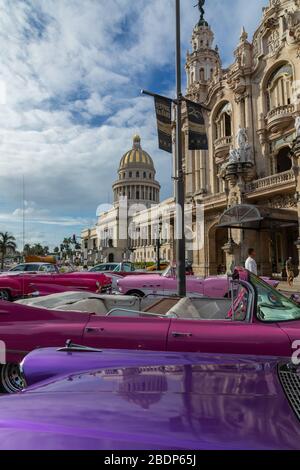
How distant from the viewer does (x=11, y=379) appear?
4133 millimetres

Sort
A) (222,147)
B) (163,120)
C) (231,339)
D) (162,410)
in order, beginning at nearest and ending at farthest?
(162,410), (231,339), (163,120), (222,147)

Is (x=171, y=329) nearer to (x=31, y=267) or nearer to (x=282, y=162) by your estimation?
(x=31, y=267)

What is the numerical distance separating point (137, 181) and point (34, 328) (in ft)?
350

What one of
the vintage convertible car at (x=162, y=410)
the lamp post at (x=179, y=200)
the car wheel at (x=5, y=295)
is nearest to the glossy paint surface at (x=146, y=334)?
the vintage convertible car at (x=162, y=410)

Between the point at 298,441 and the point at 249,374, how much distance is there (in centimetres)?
76

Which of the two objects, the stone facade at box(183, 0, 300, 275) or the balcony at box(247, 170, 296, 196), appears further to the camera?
the stone facade at box(183, 0, 300, 275)

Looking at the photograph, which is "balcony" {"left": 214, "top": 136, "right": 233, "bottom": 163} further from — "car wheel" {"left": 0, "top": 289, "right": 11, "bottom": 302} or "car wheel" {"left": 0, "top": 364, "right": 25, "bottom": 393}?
"car wheel" {"left": 0, "top": 364, "right": 25, "bottom": 393}

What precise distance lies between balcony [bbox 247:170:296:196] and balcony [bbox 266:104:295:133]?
5.36m

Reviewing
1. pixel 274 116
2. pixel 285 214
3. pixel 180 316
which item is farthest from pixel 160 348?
pixel 274 116

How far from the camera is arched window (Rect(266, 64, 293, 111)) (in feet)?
Answer: 93.6

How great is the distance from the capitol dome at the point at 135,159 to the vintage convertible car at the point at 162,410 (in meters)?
113

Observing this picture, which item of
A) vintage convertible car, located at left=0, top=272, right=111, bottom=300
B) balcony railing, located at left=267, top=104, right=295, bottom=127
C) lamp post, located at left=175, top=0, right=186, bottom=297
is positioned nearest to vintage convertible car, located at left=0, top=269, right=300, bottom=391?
lamp post, located at left=175, top=0, right=186, bottom=297

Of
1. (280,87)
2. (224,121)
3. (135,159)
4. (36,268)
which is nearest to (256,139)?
(280,87)

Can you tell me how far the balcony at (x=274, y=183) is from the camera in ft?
79.5
